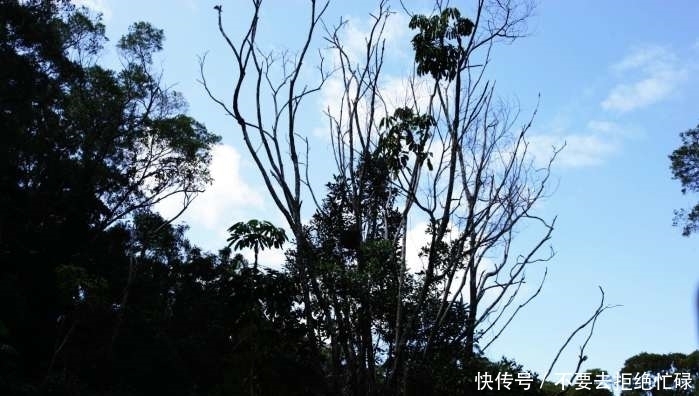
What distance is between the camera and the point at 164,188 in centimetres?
2045

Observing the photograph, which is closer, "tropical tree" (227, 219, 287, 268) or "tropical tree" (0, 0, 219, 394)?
"tropical tree" (227, 219, 287, 268)

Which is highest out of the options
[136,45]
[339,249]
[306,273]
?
[136,45]

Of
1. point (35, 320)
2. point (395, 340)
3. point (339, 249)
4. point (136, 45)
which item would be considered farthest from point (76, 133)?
point (395, 340)

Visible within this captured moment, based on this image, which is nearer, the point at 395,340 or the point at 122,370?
the point at 395,340

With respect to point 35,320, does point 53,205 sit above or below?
above

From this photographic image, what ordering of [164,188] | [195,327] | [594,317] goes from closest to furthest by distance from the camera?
[594,317]
[164,188]
[195,327]

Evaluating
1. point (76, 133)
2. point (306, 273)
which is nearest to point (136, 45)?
point (76, 133)

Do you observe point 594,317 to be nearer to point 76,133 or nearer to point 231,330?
point 231,330

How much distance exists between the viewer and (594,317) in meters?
9.34

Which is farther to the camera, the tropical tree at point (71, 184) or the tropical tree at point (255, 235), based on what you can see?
the tropical tree at point (71, 184)

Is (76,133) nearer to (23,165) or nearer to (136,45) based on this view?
(23,165)

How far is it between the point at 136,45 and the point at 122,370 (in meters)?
9.23

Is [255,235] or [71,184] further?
[71,184]

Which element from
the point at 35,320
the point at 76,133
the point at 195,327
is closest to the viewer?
the point at 35,320
